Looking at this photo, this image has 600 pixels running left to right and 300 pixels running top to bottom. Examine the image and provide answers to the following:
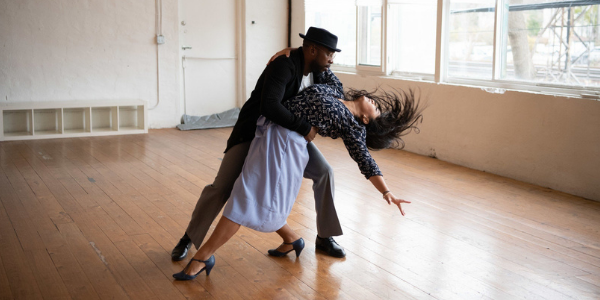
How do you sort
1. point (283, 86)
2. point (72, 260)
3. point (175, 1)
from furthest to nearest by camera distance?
point (175, 1)
point (72, 260)
point (283, 86)

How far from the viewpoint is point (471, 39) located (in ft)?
19.1

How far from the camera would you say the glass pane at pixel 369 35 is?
23.8 ft

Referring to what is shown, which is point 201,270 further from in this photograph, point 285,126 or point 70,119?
point 70,119

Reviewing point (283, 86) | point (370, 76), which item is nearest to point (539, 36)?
point (370, 76)

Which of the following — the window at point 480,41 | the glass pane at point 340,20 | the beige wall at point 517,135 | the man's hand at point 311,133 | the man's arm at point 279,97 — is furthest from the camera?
the glass pane at point 340,20

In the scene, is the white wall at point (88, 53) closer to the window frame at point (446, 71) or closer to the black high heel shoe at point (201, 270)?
the window frame at point (446, 71)

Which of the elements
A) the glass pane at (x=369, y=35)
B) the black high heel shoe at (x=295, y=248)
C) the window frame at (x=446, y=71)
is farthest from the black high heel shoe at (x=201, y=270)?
the glass pane at (x=369, y=35)

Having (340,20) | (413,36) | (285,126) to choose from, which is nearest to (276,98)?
(285,126)

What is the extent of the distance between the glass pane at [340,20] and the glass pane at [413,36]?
3.15 ft

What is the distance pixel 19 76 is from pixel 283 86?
5774 millimetres

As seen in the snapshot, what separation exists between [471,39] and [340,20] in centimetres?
258

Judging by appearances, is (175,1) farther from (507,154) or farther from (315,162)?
(315,162)

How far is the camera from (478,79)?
19.0 ft

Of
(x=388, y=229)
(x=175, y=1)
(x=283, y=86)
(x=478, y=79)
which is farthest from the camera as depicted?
(x=175, y=1)
